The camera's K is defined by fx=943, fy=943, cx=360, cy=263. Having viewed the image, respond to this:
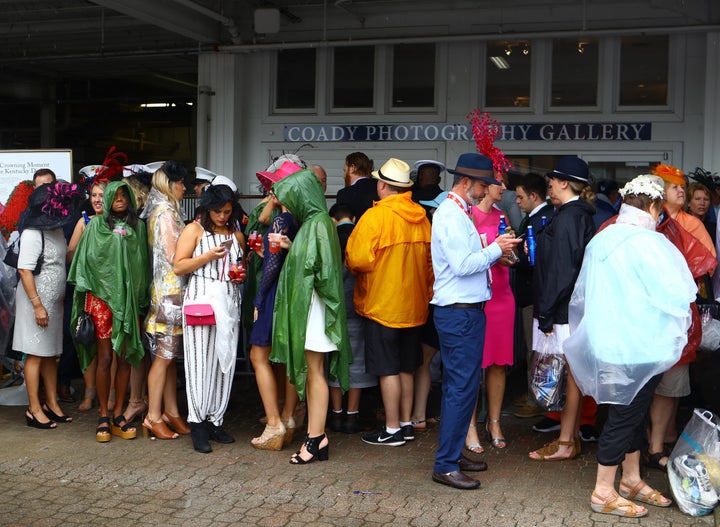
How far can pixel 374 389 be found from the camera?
810 centimetres

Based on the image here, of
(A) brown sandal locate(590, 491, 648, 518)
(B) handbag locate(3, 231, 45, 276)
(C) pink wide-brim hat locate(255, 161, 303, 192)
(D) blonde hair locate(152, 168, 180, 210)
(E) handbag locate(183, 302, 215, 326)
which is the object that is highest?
(C) pink wide-brim hat locate(255, 161, 303, 192)

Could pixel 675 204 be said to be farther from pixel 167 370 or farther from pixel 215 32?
pixel 215 32

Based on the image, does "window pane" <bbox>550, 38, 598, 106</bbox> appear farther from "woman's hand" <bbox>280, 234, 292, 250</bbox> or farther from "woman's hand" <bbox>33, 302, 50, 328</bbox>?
"woman's hand" <bbox>33, 302, 50, 328</bbox>

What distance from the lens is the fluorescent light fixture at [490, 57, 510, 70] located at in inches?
401

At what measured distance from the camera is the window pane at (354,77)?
1068 centimetres

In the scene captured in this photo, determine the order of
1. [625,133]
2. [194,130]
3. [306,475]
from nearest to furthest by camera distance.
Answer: [306,475] → [625,133] → [194,130]

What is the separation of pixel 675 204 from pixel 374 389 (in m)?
3.06

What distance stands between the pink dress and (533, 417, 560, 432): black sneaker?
814 mm

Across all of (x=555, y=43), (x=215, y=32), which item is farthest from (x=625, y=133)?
(x=215, y=32)

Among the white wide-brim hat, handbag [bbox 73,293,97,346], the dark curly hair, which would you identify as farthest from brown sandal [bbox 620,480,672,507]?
handbag [bbox 73,293,97,346]

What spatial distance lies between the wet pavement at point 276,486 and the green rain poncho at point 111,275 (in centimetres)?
79

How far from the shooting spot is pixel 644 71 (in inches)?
384

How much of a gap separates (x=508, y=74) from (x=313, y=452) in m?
5.52

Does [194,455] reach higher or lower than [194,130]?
lower
